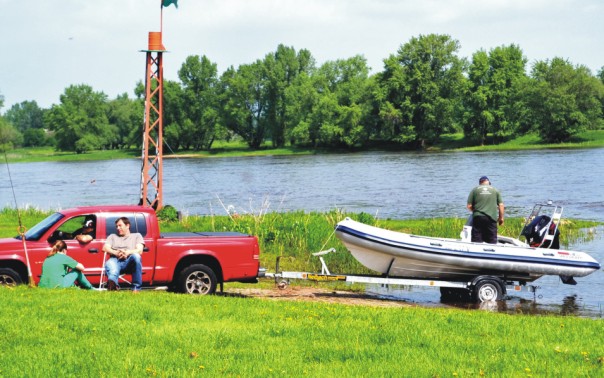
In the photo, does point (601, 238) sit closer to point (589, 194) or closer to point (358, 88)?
point (589, 194)

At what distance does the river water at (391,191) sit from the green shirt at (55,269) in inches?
277

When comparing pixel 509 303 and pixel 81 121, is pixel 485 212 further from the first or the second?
pixel 81 121

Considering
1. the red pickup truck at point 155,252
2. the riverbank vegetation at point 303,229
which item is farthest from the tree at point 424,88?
the red pickup truck at point 155,252

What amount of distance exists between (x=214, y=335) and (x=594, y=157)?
60.0 meters

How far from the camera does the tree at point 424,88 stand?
95.5 metres

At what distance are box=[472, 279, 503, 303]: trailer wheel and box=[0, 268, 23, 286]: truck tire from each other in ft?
26.6

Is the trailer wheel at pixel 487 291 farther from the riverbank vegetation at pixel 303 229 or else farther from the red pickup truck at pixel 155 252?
the red pickup truck at pixel 155 252

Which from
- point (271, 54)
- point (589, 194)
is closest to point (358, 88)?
point (271, 54)

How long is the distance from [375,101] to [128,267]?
88.3 m

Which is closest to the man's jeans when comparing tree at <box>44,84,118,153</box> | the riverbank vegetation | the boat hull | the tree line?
the boat hull

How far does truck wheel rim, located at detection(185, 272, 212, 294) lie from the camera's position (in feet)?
41.8

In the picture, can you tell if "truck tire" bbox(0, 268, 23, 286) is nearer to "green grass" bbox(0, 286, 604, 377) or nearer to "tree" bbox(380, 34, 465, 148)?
"green grass" bbox(0, 286, 604, 377)

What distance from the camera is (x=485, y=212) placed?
1498 centimetres

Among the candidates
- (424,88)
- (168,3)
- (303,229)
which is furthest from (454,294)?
(424,88)
